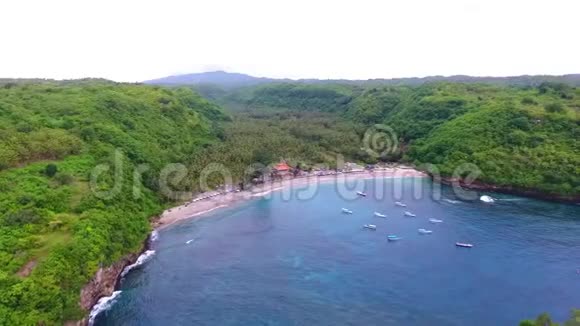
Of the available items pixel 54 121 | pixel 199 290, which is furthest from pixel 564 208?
pixel 54 121

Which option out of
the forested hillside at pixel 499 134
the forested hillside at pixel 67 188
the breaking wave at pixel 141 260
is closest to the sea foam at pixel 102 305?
the forested hillside at pixel 67 188

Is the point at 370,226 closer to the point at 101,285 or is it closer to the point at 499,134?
the point at 101,285

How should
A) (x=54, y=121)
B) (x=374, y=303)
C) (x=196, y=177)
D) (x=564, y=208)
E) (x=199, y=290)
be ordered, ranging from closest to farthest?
1. (x=374, y=303)
2. (x=199, y=290)
3. (x=54, y=121)
4. (x=564, y=208)
5. (x=196, y=177)

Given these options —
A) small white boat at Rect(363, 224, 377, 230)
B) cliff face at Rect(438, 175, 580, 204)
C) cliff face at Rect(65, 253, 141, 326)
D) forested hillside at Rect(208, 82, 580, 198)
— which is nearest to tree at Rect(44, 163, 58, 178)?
cliff face at Rect(65, 253, 141, 326)

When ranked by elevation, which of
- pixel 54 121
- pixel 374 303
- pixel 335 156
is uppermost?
pixel 54 121

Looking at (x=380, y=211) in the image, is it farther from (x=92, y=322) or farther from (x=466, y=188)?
(x=92, y=322)

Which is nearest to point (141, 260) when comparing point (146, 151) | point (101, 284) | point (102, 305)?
point (101, 284)
